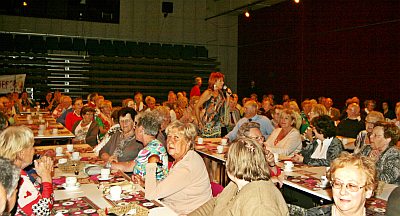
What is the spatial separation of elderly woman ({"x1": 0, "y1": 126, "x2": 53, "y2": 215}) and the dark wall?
10.1 metres

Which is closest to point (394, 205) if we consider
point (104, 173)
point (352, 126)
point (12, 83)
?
point (104, 173)

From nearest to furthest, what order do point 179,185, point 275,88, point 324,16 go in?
point 179,185 < point 324,16 < point 275,88

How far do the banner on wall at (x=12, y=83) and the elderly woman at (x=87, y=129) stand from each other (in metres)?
7.16

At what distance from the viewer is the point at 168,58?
54.2 ft

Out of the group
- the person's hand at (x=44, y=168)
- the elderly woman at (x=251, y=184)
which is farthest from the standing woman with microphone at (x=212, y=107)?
the elderly woman at (x=251, y=184)

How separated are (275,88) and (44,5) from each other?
30.5 ft

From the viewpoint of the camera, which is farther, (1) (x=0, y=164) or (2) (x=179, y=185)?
(2) (x=179, y=185)

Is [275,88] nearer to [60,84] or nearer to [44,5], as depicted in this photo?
[60,84]

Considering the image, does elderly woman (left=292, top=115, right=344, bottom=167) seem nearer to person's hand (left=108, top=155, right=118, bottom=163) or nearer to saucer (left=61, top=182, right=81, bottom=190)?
person's hand (left=108, top=155, right=118, bottom=163)

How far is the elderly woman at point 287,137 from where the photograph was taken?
5.27 m

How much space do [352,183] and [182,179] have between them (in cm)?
128

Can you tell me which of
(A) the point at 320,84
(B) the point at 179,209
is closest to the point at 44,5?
(A) the point at 320,84

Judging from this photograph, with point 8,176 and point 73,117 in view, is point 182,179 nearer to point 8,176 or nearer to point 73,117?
point 8,176

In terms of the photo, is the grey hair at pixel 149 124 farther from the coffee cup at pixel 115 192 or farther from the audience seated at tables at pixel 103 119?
the audience seated at tables at pixel 103 119
